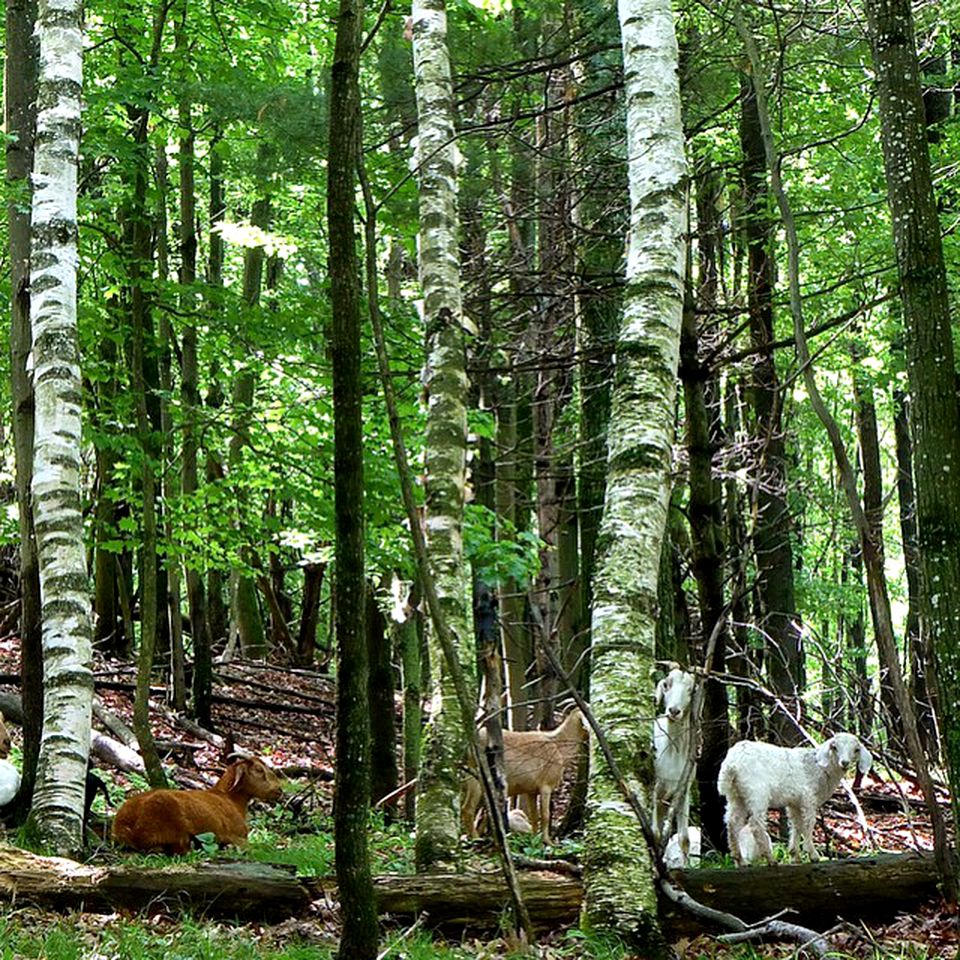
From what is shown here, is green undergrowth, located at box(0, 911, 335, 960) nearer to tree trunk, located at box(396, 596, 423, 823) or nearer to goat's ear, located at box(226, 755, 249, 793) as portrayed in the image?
goat's ear, located at box(226, 755, 249, 793)

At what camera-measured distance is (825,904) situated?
6.29 m

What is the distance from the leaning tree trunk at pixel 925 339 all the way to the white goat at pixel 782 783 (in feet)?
13.0

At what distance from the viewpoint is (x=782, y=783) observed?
26.3 ft

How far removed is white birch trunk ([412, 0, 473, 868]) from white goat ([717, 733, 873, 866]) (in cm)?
217

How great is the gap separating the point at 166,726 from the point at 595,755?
1041 centimetres

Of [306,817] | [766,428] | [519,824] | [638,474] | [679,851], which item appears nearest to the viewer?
[638,474]

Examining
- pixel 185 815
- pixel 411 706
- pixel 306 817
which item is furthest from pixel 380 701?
pixel 185 815

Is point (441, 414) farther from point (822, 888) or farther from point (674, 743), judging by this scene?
point (822, 888)

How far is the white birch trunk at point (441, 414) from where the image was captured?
6.96 meters

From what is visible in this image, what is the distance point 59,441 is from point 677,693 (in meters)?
4.71

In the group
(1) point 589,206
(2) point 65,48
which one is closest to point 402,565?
(1) point 589,206

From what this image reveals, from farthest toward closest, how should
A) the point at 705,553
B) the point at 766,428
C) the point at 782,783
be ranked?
the point at 766,428 < the point at 705,553 < the point at 782,783

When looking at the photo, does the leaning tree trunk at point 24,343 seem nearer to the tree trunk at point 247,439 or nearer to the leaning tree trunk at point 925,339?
the tree trunk at point 247,439

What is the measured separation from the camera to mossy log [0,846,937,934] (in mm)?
5957
